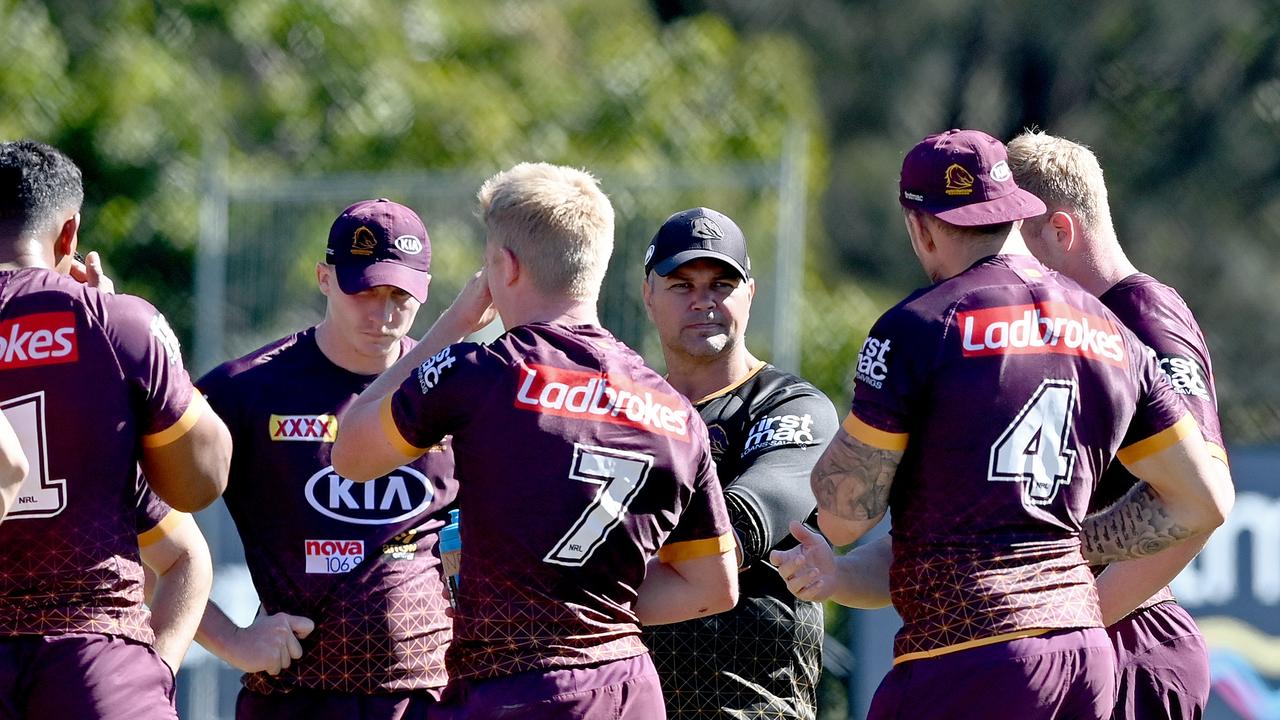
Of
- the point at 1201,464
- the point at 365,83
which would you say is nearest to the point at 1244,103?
the point at 365,83

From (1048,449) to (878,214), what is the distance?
633 inches

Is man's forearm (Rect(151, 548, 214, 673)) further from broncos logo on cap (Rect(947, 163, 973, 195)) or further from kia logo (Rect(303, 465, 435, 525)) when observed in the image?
broncos logo on cap (Rect(947, 163, 973, 195))

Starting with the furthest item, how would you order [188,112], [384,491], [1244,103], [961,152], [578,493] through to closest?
[1244,103], [188,112], [384,491], [961,152], [578,493]

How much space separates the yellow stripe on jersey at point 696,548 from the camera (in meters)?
3.80

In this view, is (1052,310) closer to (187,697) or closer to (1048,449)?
(1048,449)

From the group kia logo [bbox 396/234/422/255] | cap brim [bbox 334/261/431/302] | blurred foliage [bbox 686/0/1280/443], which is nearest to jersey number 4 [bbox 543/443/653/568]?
cap brim [bbox 334/261/431/302]

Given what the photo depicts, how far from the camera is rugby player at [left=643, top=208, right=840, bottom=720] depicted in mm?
4426

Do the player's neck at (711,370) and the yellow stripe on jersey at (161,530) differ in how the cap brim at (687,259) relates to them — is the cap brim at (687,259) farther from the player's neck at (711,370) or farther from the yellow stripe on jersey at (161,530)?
the yellow stripe on jersey at (161,530)

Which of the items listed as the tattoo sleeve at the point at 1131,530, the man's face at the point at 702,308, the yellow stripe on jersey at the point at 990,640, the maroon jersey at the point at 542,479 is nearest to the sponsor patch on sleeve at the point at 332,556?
the maroon jersey at the point at 542,479

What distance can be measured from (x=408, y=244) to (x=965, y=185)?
1.64 metres

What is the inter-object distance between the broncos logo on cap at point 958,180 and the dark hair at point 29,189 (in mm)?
1994

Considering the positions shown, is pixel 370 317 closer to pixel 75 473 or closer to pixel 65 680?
pixel 75 473

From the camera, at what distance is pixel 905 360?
362cm

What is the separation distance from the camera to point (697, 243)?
466 cm
